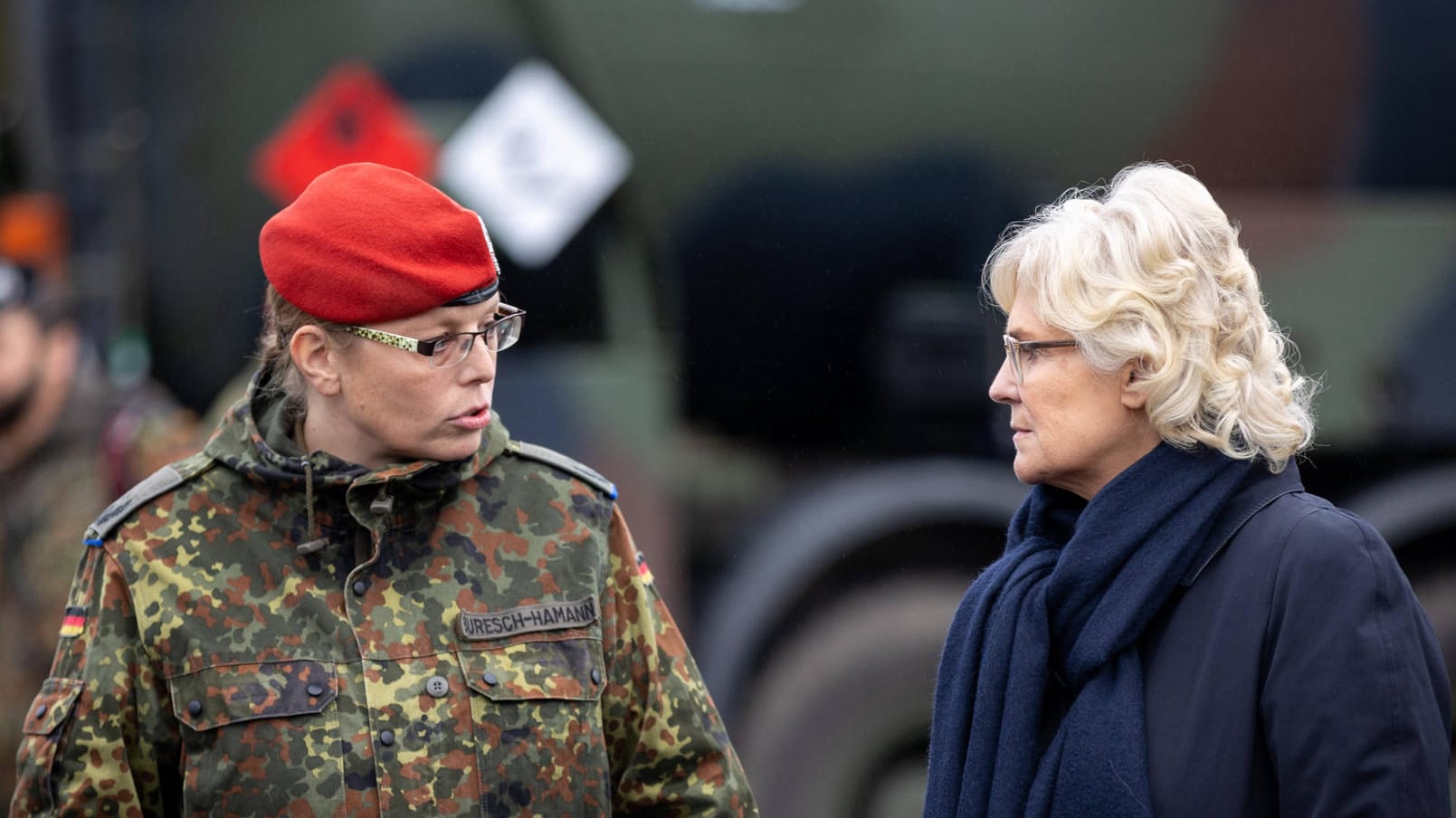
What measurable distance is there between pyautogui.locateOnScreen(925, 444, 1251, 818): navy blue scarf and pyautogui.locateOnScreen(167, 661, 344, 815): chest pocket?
75 cm

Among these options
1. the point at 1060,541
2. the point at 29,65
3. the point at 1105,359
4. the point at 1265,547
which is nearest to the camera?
the point at 1265,547

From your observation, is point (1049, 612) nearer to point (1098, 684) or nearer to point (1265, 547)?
point (1098, 684)

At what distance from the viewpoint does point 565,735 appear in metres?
1.98

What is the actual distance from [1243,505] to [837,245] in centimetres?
187

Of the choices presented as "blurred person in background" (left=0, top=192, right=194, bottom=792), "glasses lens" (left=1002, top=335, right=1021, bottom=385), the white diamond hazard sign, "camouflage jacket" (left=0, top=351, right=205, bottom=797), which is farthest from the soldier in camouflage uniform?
"camouflage jacket" (left=0, top=351, right=205, bottom=797)

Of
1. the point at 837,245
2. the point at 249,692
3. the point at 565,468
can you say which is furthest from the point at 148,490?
the point at 837,245

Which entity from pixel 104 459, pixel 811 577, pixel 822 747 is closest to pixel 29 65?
pixel 104 459

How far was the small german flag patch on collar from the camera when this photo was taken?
192 cm

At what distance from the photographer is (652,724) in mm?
2066

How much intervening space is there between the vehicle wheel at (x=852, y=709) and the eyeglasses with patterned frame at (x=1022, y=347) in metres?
1.75

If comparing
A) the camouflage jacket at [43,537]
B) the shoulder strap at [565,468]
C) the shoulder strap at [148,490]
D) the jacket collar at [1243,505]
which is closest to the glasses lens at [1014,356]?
the jacket collar at [1243,505]

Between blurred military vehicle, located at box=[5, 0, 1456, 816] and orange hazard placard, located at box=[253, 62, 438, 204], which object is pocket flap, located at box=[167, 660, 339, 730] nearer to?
blurred military vehicle, located at box=[5, 0, 1456, 816]

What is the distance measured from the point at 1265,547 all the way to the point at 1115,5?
6.88 ft

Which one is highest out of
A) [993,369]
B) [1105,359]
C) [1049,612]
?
[1105,359]
